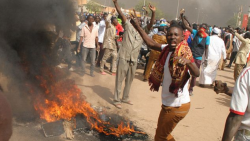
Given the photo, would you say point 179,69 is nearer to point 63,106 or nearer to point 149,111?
point 63,106

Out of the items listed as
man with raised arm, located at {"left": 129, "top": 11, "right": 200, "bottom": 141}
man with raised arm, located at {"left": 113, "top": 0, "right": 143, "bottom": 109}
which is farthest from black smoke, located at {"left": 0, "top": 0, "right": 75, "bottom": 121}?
man with raised arm, located at {"left": 129, "top": 11, "right": 200, "bottom": 141}

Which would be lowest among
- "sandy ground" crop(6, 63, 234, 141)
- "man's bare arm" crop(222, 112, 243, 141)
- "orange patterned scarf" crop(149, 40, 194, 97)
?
"sandy ground" crop(6, 63, 234, 141)

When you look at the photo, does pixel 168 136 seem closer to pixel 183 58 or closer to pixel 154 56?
pixel 183 58

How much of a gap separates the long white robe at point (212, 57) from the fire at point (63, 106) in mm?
4968

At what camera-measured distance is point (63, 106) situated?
184 inches

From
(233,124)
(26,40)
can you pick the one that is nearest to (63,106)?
(26,40)

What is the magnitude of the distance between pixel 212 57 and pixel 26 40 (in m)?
6.22

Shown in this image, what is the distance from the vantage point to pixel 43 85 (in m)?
4.88

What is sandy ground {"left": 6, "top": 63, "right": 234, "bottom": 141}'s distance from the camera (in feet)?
13.8

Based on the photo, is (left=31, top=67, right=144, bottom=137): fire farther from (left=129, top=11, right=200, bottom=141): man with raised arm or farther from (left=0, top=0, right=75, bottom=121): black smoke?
(left=129, top=11, right=200, bottom=141): man with raised arm

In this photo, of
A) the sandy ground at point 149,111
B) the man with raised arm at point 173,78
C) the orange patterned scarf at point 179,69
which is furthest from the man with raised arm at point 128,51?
the orange patterned scarf at point 179,69

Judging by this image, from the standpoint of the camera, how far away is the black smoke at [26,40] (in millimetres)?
→ 4375

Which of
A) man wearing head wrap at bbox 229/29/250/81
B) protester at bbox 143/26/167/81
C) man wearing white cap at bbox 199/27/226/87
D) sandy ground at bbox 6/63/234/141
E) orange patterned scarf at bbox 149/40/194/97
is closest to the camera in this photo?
orange patterned scarf at bbox 149/40/194/97

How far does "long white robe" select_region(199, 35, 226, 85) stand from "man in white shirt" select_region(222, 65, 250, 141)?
657 centimetres
